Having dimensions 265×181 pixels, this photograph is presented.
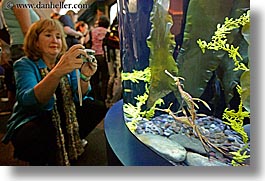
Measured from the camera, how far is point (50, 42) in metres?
1.44

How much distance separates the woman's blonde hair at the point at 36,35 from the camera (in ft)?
4.70

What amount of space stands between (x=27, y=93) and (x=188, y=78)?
55 cm

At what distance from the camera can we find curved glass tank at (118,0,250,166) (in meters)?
1.42

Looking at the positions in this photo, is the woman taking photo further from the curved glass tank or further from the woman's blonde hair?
the curved glass tank

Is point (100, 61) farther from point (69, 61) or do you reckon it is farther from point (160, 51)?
point (160, 51)

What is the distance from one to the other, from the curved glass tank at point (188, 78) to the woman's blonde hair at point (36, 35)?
205mm

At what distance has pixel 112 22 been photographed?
144cm

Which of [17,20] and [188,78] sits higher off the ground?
[17,20]

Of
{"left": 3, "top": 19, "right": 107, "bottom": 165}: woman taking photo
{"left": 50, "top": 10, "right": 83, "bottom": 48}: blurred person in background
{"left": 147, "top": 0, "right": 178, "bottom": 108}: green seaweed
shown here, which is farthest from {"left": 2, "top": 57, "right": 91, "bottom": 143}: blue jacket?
{"left": 147, "top": 0, "right": 178, "bottom": 108}: green seaweed

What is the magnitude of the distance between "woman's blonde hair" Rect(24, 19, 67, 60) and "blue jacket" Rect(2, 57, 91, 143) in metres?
0.03

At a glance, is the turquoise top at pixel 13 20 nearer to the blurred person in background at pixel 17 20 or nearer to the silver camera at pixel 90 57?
the blurred person in background at pixel 17 20

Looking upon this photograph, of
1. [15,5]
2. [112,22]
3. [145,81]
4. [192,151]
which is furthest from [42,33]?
[192,151]

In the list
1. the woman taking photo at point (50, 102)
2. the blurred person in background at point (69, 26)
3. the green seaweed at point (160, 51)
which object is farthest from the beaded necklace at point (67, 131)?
the green seaweed at point (160, 51)

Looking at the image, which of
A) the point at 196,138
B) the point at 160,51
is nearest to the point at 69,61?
the point at 160,51
